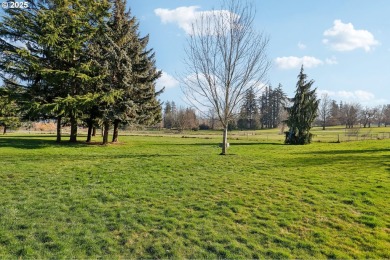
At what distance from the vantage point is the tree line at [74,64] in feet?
60.5

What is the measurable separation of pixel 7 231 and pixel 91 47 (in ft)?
61.6

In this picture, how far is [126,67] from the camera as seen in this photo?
821 inches

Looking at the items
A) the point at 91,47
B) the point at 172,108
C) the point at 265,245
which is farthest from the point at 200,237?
the point at 172,108

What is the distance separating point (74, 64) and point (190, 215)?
64.2 ft

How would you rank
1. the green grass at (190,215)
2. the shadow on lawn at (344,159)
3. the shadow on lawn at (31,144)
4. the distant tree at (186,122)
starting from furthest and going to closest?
the distant tree at (186,122) < the shadow on lawn at (31,144) < the shadow on lawn at (344,159) < the green grass at (190,215)

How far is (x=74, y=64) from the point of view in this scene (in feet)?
68.7

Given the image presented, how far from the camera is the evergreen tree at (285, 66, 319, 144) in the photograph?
30.7 meters

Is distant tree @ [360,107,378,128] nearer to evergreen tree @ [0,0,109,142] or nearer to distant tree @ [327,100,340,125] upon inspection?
distant tree @ [327,100,340,125]

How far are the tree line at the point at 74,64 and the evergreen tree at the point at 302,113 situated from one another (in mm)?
18258

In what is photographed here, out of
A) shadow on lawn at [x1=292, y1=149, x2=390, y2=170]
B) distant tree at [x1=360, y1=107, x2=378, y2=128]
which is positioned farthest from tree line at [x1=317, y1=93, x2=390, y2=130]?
shadow on lawn at [x1=292, y1=149, x2=390, y2=170]


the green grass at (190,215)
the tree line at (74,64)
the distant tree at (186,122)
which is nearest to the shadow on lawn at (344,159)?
the green grass at (190,215)

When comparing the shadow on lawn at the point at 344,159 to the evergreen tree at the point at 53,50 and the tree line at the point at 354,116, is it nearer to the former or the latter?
the evergreen tree at the point at 53,50

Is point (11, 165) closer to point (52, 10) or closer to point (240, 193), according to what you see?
point (240, 193)

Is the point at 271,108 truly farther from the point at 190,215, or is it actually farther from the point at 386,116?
the point at 190,215
